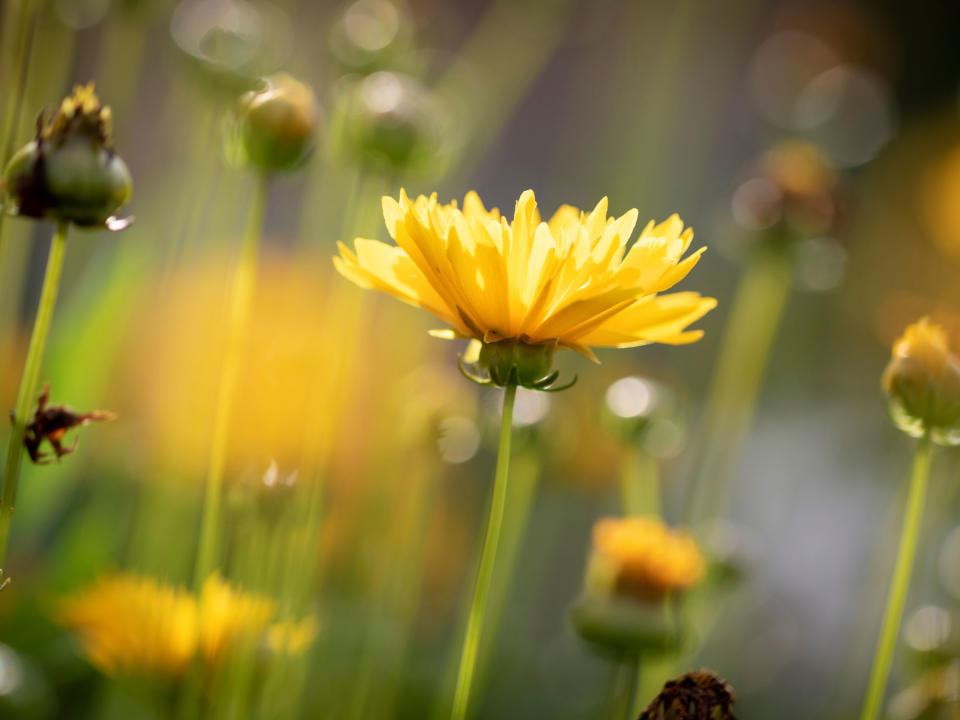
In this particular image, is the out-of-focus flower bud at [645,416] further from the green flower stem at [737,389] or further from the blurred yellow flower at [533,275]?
the blurred yellow flower at [533,275]

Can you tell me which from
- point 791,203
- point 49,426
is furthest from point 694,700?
point 791,203

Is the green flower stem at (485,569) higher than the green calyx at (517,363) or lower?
lower

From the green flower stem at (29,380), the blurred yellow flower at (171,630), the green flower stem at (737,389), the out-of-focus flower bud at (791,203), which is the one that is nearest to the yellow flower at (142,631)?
the blurred yellow flower at (171,630)

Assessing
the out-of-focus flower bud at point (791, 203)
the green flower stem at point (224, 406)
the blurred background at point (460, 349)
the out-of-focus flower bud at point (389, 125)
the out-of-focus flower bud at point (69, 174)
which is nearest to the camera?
the out-of-focus flower bud at point (69, 174)

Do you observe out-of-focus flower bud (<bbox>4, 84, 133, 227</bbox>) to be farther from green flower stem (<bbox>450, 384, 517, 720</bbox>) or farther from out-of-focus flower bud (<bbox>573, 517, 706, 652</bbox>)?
out-of-focus flower bud (<bbox>573, 517, 706, 652</bbox>)

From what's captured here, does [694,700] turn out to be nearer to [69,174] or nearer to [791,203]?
[69,174]

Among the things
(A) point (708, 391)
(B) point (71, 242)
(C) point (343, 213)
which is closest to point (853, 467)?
(A) point (708, 391)

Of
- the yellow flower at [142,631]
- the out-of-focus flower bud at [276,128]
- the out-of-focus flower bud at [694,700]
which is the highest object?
the out-of-focus flower bud at [276,128]
